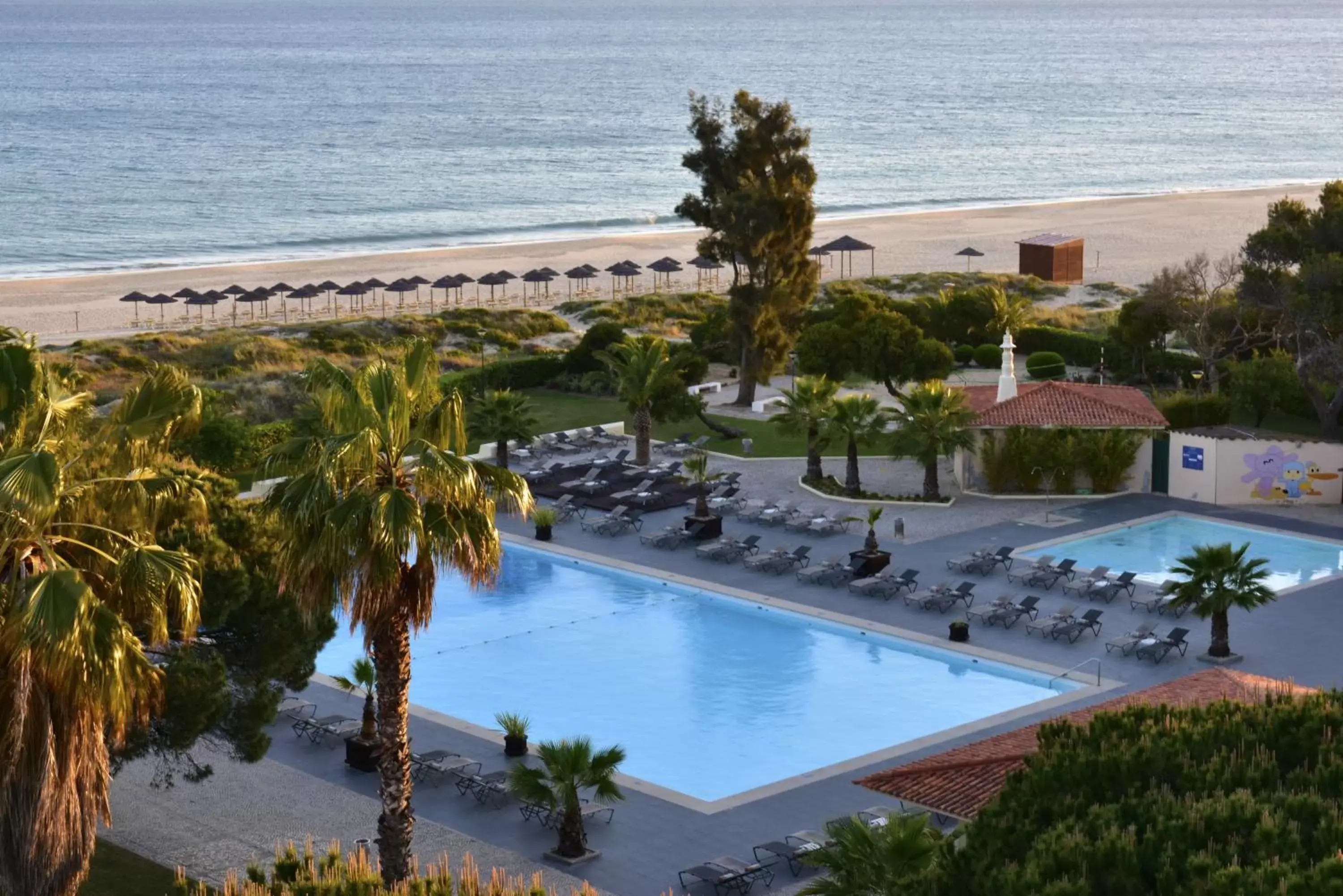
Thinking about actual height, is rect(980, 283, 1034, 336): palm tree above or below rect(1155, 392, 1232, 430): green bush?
above

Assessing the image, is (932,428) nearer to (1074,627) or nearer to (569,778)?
(1074,627)

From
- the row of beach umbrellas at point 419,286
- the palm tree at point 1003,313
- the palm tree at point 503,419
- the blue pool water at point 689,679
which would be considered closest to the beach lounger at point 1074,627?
the blue pool water at point 689,679

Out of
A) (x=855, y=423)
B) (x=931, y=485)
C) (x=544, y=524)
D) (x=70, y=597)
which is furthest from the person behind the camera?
(x=931, y=485)

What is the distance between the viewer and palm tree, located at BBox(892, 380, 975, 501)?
3772cm

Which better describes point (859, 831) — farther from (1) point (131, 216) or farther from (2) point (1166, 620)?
(1) point (131, 216)

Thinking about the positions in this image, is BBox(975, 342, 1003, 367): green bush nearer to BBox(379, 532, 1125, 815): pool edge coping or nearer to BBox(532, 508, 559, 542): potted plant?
BBox(532, 508, 559, 542): potted plant

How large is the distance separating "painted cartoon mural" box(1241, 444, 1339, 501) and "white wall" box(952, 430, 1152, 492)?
6.50ft

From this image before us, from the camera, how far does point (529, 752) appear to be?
25.3m

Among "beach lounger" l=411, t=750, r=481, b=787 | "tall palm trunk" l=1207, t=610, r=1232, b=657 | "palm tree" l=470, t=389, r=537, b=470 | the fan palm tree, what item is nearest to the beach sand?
"palm tree" l=470, t=389, r=537, b=470

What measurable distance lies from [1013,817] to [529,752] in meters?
11.7

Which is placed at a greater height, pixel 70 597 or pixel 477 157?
pixel 477 157

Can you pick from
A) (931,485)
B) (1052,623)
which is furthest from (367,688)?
(931,485)

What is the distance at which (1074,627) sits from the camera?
97.4 ft

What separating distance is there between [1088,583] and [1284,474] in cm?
846
